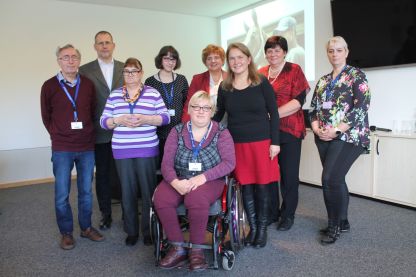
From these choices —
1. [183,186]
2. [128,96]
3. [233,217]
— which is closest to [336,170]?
[233,217]

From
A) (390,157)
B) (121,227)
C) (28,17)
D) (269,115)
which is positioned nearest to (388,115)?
(390,157)

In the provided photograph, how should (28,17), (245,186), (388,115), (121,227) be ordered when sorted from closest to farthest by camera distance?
(245,186), (121,227), (388,115), (28,17)

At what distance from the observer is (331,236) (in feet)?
8.85

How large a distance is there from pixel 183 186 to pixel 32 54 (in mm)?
4091

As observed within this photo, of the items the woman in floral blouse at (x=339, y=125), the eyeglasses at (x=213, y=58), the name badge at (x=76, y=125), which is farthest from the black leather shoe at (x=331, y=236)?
the name badge at (x=76, y=125)

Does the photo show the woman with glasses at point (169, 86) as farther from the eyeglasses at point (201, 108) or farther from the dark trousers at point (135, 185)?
the eyeglasses at point (201, 108)

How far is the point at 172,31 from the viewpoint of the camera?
250 inches

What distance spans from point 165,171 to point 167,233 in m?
0.40

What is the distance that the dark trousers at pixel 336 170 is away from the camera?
259cm

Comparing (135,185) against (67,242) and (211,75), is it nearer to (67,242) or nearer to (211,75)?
(67,242)

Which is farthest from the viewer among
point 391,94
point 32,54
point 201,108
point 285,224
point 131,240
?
point 32,54

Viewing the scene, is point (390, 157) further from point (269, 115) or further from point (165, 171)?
point (165, 171)

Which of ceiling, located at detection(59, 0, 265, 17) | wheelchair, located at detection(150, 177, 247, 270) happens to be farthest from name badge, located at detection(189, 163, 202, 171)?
ceiling, located at detection(59, 0, 265, 17)

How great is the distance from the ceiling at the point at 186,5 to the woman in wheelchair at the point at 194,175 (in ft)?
12.4
